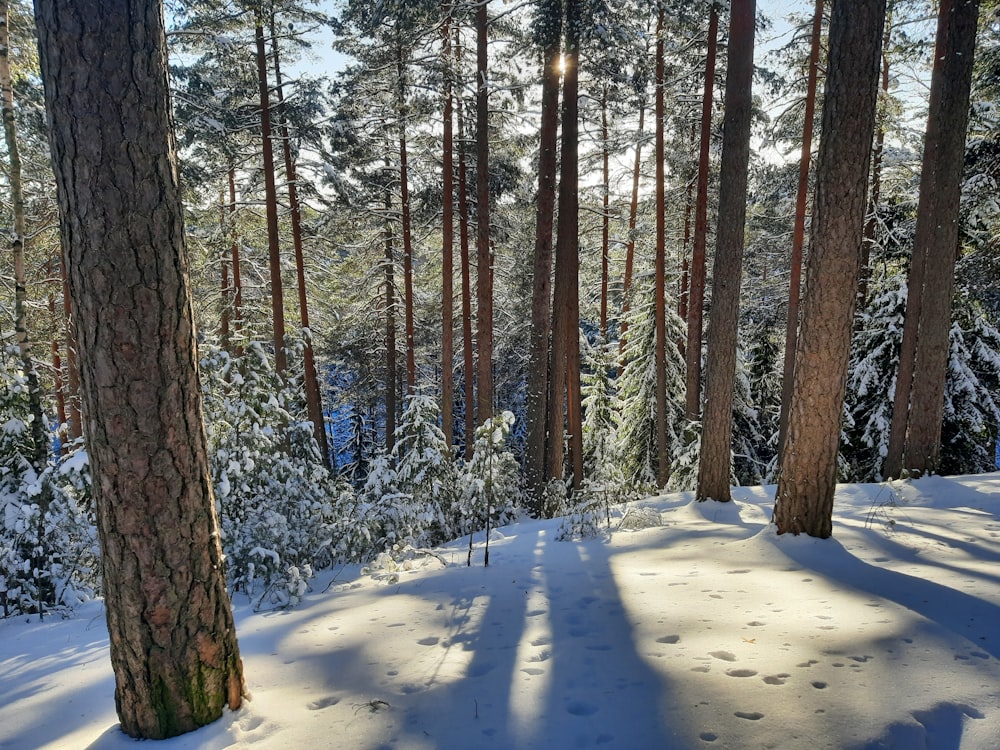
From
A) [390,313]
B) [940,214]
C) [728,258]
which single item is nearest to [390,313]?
[390,313]

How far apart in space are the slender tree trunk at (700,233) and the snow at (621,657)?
23.0 ft

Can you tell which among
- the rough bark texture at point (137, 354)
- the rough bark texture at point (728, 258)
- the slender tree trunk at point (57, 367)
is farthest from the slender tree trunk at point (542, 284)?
the slender tree trunk at point (57, 367)

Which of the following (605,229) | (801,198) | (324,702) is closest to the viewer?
(324,702)

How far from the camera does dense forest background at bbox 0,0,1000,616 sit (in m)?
6.75

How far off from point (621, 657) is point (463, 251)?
10.9 meters

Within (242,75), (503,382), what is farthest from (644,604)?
(503,382)

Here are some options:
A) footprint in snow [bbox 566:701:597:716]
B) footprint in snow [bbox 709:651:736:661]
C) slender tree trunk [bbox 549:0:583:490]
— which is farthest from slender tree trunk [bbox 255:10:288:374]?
footprint in snow [bbox 709:651:736:661]

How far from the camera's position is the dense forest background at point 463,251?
6.75m

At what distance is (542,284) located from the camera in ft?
32.4

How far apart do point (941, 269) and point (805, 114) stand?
17.3ft

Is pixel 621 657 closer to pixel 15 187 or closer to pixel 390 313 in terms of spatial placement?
pixel 15 187

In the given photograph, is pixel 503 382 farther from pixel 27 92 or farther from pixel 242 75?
pixel 27 92

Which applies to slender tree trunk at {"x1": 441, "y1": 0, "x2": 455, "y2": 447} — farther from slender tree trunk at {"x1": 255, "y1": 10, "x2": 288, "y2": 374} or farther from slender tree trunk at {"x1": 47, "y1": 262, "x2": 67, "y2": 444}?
slender tree trunk at {"x1": 47, "y1": 262, "x2": 67, "y2": 444}

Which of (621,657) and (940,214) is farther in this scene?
(940,214)
